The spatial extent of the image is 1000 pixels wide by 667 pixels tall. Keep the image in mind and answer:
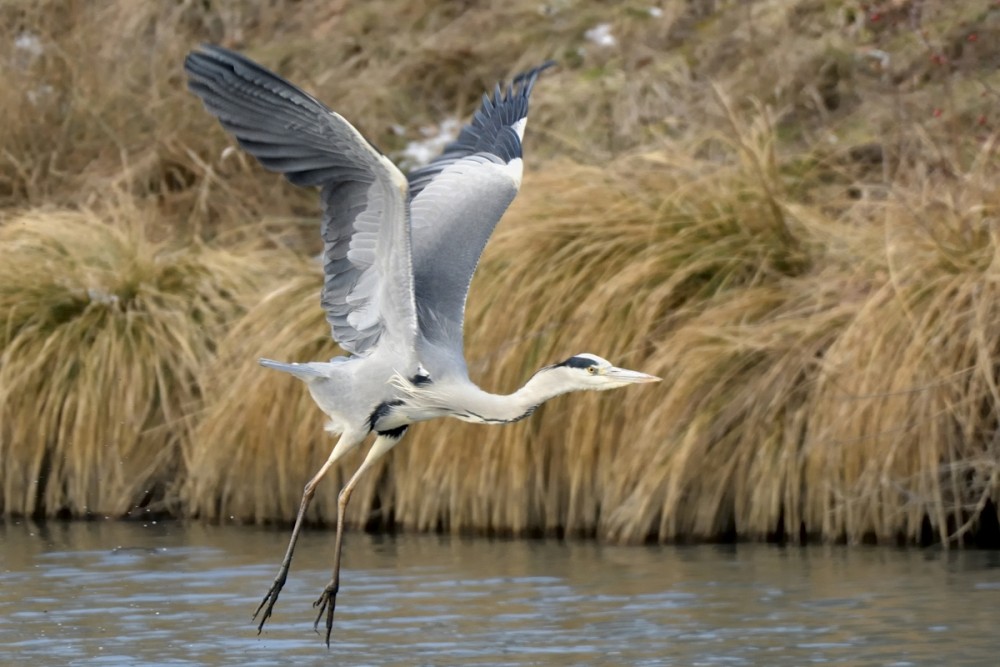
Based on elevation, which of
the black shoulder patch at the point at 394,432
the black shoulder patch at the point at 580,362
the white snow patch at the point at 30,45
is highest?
the white snow patch at the point at 30,45

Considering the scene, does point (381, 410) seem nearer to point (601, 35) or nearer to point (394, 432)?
point (394, 432)

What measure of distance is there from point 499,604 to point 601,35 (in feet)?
23.4

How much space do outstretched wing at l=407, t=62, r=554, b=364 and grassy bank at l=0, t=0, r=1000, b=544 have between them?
3.95ft

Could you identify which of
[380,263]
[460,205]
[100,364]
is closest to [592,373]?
[380,263]

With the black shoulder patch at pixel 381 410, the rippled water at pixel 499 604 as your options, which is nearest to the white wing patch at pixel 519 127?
the black shoulder patch at pixel 381 410

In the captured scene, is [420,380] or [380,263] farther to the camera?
[420,380]

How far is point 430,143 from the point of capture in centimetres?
1285

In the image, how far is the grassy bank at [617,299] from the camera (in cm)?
824

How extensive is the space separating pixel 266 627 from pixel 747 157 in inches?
137

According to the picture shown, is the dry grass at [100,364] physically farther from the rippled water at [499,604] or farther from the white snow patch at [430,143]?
the white snow patch at [430,143]

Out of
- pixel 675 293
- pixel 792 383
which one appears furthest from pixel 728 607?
pixel 675 293

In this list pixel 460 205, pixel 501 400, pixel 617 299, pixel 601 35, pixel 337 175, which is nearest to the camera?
pixel 337 175

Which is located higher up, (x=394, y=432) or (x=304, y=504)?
(x=394, y=432)

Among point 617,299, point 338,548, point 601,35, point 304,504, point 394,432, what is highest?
point 601,35
